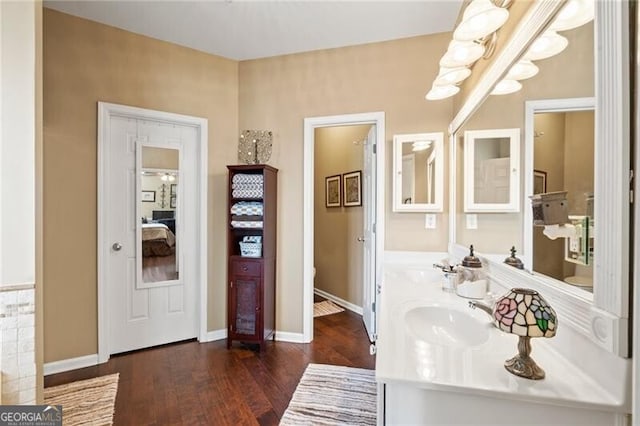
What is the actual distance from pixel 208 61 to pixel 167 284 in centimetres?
221

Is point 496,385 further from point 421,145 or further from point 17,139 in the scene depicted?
point 421,145

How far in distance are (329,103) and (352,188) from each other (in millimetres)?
1350

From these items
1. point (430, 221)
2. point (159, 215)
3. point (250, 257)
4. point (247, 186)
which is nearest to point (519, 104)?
point (430, 221)

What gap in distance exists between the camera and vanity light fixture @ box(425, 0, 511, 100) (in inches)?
56.6

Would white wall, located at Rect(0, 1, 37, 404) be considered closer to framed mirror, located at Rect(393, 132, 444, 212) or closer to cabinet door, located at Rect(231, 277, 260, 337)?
cabinet door, located at Rect(231, 277, 260, 337)

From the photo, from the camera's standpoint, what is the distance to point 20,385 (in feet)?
4.25

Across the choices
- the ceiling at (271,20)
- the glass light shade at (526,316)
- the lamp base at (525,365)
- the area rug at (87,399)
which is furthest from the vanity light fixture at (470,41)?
the area rug at (87,399)

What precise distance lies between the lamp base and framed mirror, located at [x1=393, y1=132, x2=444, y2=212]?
68.5 inches

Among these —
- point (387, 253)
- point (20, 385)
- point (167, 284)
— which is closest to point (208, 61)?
point (167, 284)

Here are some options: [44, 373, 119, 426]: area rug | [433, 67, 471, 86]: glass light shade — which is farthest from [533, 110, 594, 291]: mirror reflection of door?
[44, 373, 119, 426]: area rug

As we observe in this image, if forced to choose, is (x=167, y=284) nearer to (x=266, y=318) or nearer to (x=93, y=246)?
(x=93, y=246)

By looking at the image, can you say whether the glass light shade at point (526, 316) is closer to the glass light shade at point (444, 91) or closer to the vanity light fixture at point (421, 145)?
the glass light shade at point (444, 91)

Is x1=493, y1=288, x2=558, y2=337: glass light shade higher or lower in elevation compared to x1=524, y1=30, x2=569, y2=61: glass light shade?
lower

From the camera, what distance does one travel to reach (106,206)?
2541mm
